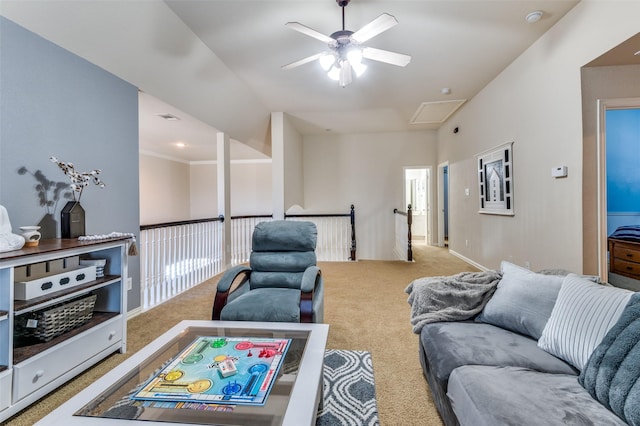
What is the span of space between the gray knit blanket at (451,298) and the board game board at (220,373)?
897 millimetres

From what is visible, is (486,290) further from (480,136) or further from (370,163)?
(370,163)

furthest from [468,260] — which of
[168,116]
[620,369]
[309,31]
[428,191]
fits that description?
[168,116]

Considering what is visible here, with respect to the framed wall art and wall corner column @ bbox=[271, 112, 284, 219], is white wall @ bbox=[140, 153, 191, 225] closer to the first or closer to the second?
wall corner column @ bbox=[271, 112, 284, 219]

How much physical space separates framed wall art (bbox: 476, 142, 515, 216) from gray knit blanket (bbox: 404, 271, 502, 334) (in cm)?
251

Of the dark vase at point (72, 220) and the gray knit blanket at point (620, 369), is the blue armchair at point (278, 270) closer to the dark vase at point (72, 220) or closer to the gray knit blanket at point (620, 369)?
the dark vase at point (72, 220)

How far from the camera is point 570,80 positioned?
2688mm

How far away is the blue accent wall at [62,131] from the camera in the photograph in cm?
182

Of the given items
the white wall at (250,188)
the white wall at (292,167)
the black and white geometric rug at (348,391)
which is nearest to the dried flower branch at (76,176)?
the black and white geometric rug at (348,391)

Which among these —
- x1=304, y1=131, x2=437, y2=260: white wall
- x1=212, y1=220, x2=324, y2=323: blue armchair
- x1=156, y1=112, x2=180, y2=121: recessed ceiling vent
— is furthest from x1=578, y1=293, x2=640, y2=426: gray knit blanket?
x1=304, y1=131, x2=437, y2=260: white wall

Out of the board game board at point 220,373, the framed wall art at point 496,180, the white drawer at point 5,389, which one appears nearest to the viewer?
the board game board at point 220,373

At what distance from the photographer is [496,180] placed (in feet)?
13.5

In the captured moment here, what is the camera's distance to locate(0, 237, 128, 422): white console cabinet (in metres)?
1.43

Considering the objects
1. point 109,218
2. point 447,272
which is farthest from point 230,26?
point 447,272

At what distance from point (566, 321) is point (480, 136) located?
4.12m
